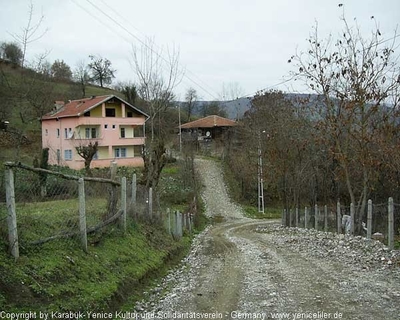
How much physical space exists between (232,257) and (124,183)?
13.4 ft

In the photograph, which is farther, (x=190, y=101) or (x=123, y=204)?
(x=190, y=101)

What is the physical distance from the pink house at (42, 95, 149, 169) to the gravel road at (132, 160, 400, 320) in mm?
34963

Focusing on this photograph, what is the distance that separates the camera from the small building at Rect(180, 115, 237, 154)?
2534 inches

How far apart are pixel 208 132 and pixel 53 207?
60000mm

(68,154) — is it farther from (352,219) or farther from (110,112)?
(352,219)

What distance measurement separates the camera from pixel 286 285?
8.39 m

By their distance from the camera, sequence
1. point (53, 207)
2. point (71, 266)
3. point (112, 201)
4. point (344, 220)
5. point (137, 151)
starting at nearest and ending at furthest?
point (71, 266) < point (53, 207) < point (112, 201) < point (344, 220) < point (137, 151)

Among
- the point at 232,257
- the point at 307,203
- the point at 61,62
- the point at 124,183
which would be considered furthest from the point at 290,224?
the point at 61,62

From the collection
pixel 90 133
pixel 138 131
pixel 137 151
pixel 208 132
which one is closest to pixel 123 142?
pixel 90 133

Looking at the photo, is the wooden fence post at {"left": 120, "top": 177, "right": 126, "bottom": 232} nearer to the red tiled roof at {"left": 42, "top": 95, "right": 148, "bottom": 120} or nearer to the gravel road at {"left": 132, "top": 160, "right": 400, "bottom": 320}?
the gravel road at {"left": 132, "top": 160, "right": 400, "bottom": 320}

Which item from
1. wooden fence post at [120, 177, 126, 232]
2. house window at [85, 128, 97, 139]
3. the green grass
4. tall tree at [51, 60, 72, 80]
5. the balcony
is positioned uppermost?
tall tree at [51, 60, 72, 80]

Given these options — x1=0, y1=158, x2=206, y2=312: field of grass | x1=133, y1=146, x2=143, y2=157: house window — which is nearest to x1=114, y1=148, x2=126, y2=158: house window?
x1=133, y1=146, x2=143, y2=157: house window

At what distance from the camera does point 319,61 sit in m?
18.9

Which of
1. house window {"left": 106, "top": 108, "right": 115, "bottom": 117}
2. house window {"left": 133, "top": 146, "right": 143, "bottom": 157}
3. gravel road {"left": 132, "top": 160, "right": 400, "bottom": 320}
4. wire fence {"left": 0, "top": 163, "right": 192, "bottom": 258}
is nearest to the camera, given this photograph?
wire fence {"left": 0, "top": 163, "right": 192, "bottom": 258}
